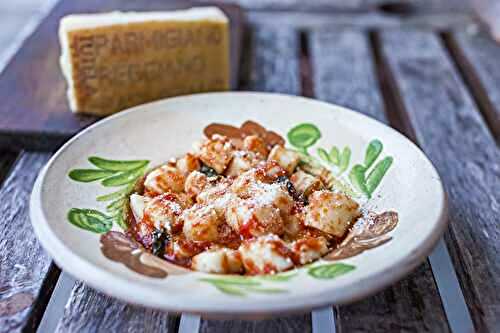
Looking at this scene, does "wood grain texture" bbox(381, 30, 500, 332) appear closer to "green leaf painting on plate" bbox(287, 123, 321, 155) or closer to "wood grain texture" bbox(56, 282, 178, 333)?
"green leaf painting on plate" bbox(287, 123, 321, 155)

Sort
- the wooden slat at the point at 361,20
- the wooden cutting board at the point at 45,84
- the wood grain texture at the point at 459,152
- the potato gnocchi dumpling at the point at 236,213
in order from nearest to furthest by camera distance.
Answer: the potato gnocchi dumpling at the point at 236,213, the wood grain texture at the point at 459,152, the wooden cutting board at the point at 45,84, the wooden slat at the point at 361,20

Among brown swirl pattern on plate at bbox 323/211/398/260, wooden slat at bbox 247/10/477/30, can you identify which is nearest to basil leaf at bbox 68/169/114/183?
brown swirl pattern on plate at bbox 323/211/398/260

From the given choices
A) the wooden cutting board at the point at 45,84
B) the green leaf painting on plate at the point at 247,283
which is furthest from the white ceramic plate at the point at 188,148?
the wooden cutting board at the point at 45,84

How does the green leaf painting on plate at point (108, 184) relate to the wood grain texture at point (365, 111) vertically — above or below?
above

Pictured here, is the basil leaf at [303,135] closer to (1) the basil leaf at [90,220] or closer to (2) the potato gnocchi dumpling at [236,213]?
(2) the potato gnocchi dumpling at [236,213]

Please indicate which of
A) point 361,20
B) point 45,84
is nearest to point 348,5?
point 361,20

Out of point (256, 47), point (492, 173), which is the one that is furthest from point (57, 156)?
point (256, 47)

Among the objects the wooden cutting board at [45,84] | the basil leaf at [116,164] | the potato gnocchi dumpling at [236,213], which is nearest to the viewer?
the potato gnocchi dumpling at [236,213]

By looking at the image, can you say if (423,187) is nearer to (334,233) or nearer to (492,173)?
(334,233)
